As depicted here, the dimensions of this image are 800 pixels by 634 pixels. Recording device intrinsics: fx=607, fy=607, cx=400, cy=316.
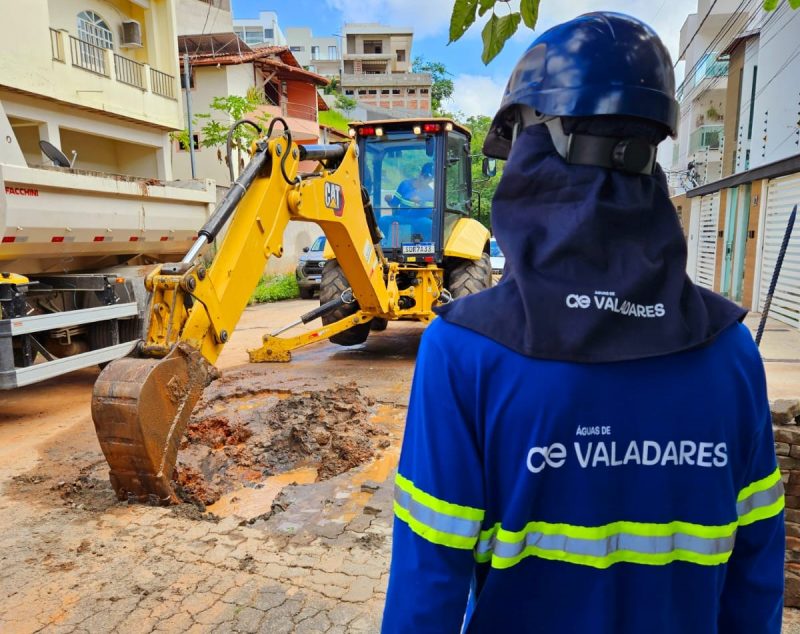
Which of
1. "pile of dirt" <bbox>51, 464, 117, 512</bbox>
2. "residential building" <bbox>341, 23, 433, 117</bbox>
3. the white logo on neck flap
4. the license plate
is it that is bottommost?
"pile of dirt" <bbox>51, 464, 117, 512</bbox>

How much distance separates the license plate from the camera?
7930 mm

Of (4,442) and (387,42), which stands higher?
(387,42)

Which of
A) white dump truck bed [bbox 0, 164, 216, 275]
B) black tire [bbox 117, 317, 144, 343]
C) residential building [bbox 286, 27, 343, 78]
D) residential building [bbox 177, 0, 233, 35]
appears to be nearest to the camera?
white dump truck bed [bbox 0, 164, 216, 275]

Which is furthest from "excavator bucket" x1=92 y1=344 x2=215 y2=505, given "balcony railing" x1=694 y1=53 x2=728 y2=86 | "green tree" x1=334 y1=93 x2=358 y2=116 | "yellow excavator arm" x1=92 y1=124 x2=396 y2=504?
"green tree" x1=334 y1=93 x2=358 y2=116

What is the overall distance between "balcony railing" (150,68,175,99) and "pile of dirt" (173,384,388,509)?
41.2 feet

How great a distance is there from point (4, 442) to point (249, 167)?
331 centimetres

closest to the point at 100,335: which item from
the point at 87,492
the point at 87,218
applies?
the point at 87,218

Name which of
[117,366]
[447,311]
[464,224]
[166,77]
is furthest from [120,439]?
[166,77]

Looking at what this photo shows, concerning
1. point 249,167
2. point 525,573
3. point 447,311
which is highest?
point 249,167

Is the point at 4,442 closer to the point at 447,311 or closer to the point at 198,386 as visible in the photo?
the point at 198,386

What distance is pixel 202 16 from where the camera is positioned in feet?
105

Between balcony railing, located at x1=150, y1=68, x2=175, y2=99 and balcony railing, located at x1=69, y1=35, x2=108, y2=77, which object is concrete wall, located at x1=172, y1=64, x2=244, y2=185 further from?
balcony railing, located at x1=69, y1=35, x2=108, y2=77

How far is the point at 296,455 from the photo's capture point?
4.84 metres

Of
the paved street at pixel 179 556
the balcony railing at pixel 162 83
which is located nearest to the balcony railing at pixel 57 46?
the balcony railing at pixel 162 83
